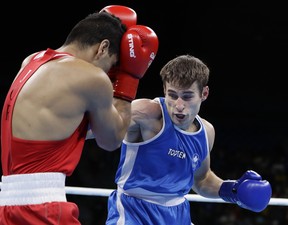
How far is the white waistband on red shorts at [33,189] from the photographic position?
5.90ft

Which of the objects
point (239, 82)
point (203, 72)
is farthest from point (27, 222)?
point (239, 82)

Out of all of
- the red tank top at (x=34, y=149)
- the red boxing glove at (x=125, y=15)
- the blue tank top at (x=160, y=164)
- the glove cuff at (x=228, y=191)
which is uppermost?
the red boxing glove at (x=125, y=15)

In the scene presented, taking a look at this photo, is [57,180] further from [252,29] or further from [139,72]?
[252,29]

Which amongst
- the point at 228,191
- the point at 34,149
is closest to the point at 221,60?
the point at 228,191

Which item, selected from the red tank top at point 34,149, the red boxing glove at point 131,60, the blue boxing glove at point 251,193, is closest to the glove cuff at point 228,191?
the blue boxing glove at point 251,193

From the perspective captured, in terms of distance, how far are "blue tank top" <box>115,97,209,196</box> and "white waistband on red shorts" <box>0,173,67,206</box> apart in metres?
0.74

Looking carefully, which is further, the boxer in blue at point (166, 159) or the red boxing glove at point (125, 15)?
the boxer in blue at point (166, 159)

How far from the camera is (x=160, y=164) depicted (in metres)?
2.53

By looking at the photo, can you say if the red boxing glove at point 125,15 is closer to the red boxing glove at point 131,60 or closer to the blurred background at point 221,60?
the red boxing glove at point 131,60

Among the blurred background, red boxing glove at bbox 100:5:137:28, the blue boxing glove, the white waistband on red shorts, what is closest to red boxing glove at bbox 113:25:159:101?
red boxing glove at bbox 100:5:137:28

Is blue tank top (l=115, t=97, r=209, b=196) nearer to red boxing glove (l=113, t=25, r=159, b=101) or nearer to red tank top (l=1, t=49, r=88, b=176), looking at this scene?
red boxing glove (l=113, t=25, r=159, b=101)

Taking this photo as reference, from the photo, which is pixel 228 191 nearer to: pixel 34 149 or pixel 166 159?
pixel 166 159

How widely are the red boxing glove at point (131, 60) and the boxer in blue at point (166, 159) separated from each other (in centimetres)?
47

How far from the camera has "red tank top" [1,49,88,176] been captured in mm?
1804
